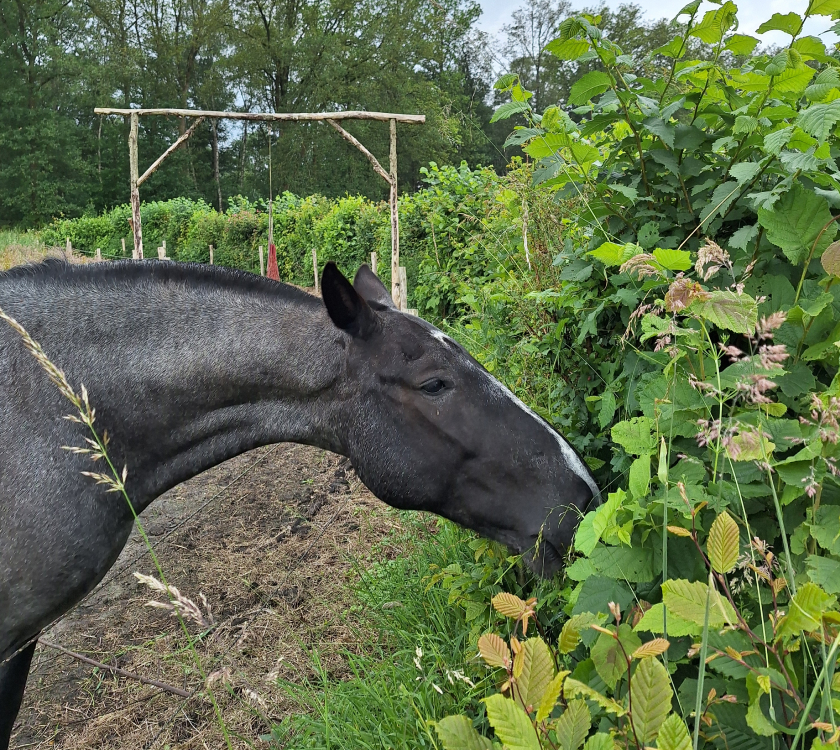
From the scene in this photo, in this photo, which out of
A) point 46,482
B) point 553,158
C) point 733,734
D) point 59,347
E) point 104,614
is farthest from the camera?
point 104,614

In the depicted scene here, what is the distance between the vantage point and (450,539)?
3066 millimetres

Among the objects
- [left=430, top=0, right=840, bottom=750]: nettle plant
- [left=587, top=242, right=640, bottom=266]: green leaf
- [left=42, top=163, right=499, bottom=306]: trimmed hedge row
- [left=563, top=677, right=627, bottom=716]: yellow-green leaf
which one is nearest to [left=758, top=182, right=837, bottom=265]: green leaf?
[left=430, top=0, right=840, bottom=750]: nettle plant

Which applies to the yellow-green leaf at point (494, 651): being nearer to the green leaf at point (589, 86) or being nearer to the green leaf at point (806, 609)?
the green leaf at point (806, 609)

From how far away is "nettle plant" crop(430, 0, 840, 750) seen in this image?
2.86ft

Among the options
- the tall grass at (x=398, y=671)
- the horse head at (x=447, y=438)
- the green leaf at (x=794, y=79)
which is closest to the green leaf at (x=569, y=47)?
the green leaf at (x=794, y=79)

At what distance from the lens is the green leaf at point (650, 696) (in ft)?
2.54

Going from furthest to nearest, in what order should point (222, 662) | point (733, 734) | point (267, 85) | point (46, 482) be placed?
point (267, 85) → point (222, 662) → point (46, 482) → point (733, 734)

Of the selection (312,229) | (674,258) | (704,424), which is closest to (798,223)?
(674,258)

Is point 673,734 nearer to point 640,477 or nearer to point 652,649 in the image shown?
point 652,649

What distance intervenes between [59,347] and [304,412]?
1.07 meters

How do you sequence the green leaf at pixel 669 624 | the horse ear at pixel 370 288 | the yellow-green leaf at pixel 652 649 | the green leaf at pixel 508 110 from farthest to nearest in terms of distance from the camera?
the horse ear at pixel 370 288 < the green leaf at pixel 508 110 < the green leaf at pixel 669 624 < the yellow-green leaf at pixel 652 649

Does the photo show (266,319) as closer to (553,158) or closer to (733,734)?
(553,158)

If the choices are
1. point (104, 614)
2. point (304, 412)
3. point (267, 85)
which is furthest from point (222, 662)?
point (267, 85)

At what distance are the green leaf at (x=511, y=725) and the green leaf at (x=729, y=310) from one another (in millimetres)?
804
